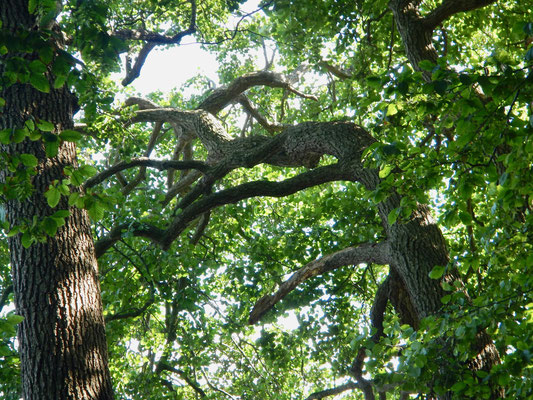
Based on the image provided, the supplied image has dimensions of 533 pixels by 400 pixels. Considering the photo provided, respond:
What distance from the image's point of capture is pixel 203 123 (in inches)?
294

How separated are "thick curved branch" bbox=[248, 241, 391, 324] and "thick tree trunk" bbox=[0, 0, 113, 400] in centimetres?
288

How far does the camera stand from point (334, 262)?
5988 millimetres

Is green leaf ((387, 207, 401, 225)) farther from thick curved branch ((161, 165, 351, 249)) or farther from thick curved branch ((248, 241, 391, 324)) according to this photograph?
thick curved branch ((161, 165, 351, 249))

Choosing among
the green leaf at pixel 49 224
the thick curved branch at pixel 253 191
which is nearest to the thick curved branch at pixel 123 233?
the thick curved branch at pixel 253 191

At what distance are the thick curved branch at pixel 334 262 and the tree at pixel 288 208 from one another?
0.08ft

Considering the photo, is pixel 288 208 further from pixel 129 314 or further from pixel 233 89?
pixel 129 314

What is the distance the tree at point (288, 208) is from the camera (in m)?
2.97

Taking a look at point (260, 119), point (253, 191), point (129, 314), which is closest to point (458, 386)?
point (253, 191)

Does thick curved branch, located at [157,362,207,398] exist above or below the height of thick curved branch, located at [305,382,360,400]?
above

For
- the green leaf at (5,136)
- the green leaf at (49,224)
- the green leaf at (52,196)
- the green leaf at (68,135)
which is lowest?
the green leaf at (49,224)

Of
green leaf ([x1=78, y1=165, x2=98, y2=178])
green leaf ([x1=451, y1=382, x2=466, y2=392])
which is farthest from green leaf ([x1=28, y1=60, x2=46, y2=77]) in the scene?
green leaf ([x1=451, y1=382, x2=466, y2=392])

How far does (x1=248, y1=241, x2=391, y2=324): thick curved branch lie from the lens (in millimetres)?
5391

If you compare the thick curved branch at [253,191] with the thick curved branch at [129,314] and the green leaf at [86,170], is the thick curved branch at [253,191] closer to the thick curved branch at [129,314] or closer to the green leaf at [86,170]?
the thick curved branch at [129,314]

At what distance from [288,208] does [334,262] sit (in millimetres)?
3859
